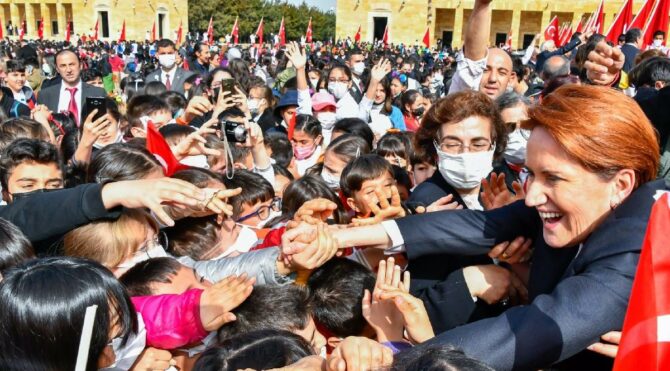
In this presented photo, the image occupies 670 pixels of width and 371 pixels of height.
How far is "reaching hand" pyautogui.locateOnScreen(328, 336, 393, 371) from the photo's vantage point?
131 cm

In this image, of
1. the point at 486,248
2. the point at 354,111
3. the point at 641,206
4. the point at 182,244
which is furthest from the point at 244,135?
the point at 354,111

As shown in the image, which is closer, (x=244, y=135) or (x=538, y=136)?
(x=538, y=136)

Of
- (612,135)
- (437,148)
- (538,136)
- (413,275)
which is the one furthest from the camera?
(437,148)

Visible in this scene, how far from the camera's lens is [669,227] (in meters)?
1.27

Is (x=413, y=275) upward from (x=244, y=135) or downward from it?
downward

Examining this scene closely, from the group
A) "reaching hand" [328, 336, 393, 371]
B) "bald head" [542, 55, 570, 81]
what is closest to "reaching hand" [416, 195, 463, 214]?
"reaching hand" [328, 336, 393, 371]

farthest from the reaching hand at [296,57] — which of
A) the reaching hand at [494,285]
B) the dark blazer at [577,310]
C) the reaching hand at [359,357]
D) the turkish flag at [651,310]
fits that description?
the turkish flag at [651,310]

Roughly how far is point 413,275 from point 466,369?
1.06 metres

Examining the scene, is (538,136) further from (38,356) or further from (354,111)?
(354,111)

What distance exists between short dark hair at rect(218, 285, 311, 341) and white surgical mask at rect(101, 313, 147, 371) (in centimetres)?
26

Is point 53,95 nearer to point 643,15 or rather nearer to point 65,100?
point 65,100

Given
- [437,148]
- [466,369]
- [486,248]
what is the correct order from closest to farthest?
[466,369], [486,248], [437,148]

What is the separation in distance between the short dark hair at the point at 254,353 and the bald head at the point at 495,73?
258cm

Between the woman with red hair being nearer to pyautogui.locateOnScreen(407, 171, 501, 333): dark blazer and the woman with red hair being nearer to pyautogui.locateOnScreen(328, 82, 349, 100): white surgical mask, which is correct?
pyautogui.locateOnScreen(407, 171, 501, 333): dark blazer
